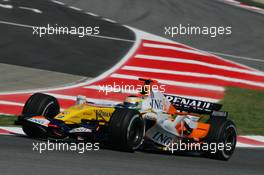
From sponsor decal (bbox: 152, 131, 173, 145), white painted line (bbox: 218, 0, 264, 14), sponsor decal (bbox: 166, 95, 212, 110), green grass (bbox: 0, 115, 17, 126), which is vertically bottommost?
sponsor decal (bbox: 152, 131, 173, 145)

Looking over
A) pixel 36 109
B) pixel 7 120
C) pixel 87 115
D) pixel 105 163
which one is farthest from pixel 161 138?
pixel 7 120

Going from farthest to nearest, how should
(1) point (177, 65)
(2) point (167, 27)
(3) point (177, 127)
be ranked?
1. (2) point (167, 27)
2. (1) point (177, 65)
3. (3) point (177, 127)

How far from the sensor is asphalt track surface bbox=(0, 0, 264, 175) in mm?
10633

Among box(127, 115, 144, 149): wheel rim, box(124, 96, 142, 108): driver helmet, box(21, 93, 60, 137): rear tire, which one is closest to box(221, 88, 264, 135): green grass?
box(124, 96, 142, 108): driver helmet

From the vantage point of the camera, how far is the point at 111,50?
2506 centimetres

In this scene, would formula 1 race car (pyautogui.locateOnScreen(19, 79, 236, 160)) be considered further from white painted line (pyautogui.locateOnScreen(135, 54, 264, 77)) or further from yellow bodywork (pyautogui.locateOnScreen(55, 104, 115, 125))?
white painted line (pyautogui.locateOnScreen(135, 54, 264, 77))

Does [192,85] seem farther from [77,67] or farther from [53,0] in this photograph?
[53,0]

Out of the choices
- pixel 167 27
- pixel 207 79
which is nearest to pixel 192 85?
pixel 207 79

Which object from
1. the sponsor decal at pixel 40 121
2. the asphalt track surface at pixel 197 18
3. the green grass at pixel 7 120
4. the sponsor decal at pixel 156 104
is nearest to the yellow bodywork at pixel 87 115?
the sponsor decal at pixel 40 121

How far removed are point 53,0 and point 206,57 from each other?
8872mm

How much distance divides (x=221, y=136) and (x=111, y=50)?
1205 centimetres

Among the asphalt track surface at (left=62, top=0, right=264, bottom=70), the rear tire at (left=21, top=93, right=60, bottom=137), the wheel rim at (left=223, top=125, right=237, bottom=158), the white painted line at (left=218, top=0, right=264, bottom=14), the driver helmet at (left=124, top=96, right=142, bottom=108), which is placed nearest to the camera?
the rear tire at (left=21, top=93, right=60, bottom=137)

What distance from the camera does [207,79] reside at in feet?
73.8

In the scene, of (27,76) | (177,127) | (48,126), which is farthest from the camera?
(27,76)
